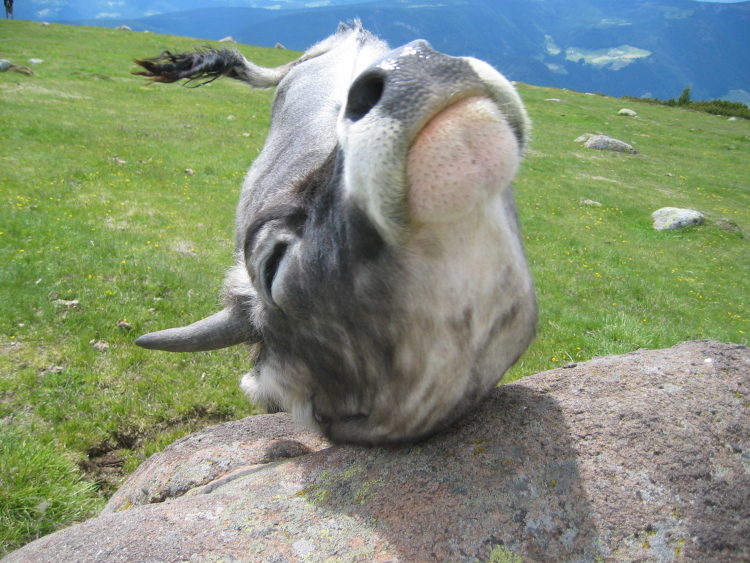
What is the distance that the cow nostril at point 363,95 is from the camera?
5.09ft

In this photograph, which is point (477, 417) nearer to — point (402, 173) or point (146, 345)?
point (402, 173)

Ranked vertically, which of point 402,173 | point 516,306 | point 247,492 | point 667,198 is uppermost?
point 402,173

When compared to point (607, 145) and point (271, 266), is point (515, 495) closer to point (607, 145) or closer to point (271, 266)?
point (271, 266)

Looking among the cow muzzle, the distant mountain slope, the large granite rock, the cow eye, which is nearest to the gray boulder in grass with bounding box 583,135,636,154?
the large granite rock

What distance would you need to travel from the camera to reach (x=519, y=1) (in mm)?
96688

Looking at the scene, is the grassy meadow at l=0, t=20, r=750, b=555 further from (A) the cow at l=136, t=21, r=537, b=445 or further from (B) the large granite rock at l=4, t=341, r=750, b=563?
(A) the cow at l=136, t=21, r=537, b=445

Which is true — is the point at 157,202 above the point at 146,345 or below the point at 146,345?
below

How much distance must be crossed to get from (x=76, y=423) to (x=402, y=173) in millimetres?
3952

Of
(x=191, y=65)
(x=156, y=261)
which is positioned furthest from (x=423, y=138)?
(x=156, y=261)

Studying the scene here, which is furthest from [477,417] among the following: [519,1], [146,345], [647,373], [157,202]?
[519,1]

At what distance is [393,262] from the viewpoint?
1.73 metres

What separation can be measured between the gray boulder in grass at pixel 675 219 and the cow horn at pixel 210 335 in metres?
14.3

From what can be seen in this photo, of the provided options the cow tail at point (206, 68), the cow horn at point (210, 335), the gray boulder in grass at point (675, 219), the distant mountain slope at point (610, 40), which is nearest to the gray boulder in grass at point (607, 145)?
the gray boulder in grass at point (675, 219)

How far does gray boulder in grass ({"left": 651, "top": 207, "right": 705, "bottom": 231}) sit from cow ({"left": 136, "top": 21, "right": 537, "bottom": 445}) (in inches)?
554
